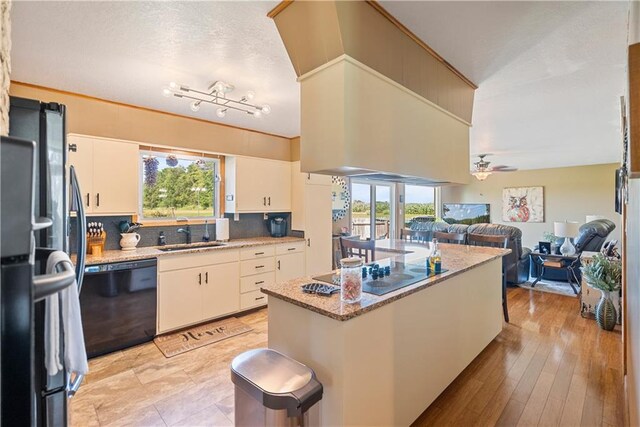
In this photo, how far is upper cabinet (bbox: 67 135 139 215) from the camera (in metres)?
2.92

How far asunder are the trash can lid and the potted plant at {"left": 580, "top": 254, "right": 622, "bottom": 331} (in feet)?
11.9

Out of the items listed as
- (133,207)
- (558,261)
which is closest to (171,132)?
(133,207)

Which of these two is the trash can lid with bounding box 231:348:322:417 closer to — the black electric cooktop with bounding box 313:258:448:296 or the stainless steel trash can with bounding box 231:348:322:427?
the stainless steel trash can with bounding box 231:348:322:427

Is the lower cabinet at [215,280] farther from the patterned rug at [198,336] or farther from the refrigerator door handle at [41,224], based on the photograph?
the refrigerator door handle at [41,224]

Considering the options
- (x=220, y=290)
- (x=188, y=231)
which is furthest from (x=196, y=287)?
(x=188, y=231)

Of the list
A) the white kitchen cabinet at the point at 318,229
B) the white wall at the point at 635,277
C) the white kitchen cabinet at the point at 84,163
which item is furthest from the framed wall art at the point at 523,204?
the white kitchen cabinet at the point at 84,163

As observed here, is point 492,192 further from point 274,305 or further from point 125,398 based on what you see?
point 125,398

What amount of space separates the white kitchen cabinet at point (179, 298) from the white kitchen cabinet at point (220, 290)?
84mm

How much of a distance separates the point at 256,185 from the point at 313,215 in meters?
0.98

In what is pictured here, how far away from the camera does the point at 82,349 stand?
0.87m

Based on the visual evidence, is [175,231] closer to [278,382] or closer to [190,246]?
[190,246]

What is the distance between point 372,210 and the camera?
670 centimetres

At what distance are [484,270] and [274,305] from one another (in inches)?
82.1

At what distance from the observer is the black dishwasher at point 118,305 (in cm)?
271
